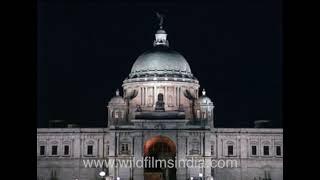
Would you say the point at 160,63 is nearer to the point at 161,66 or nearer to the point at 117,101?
the point at 161,66

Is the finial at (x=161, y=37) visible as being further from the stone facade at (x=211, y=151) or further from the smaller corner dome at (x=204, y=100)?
the stone facade at (x=211, y=151)

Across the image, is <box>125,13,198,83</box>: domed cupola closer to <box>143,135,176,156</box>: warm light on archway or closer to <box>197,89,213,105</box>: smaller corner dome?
<box>197,89,213,105</box>: smaller corner dome

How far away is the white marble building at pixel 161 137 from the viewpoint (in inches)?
2381

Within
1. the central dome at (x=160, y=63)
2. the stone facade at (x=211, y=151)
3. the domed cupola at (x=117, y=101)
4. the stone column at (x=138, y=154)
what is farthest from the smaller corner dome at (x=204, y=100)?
the stone column at (x=138, y=154)

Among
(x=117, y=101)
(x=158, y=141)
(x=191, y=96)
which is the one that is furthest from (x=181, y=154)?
(x=117, y=101)

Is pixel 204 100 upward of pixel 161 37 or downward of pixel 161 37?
downward

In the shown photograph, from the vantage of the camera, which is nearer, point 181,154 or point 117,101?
point 181,154

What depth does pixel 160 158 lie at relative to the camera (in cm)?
6156

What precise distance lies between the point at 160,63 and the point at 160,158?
428 inches

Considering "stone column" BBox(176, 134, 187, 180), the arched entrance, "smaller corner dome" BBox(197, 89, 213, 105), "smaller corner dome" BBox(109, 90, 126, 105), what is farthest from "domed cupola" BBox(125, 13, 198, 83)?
"stone column" BBox(176, 134, 187, 180)
